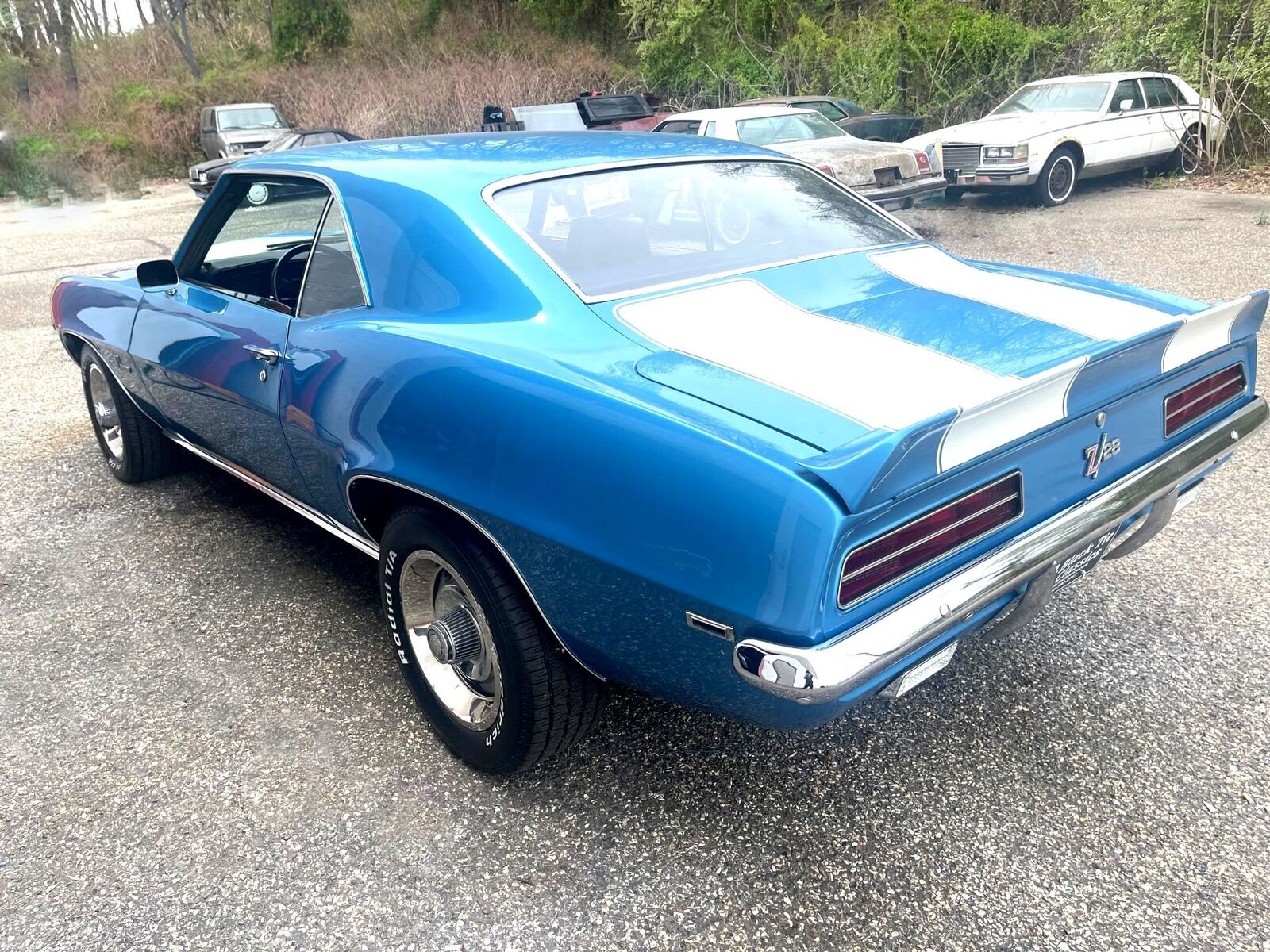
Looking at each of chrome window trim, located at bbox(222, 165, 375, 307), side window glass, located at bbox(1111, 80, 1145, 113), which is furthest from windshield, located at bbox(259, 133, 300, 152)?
chrome window trim, located at bbox(222, 165, 375, 307)

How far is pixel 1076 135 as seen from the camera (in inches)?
434

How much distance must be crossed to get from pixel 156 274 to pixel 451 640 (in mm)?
1939

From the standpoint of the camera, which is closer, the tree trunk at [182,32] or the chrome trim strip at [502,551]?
the chrome trim strip at [502,551]

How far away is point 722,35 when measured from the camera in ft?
71.4

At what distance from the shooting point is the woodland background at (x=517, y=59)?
45.0 feet

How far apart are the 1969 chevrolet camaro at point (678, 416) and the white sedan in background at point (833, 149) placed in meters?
6.18

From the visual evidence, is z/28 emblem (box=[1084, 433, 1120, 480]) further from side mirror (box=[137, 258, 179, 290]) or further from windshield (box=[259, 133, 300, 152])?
windshield (box=[259, 133, 300, 152])

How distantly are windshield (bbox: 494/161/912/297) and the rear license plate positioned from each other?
110 centimetres

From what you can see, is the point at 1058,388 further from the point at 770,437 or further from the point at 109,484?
the point at 109,484

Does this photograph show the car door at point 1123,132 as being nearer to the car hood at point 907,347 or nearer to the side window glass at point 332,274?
the car hood at point 907,347

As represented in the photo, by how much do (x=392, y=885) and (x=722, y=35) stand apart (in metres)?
22.4

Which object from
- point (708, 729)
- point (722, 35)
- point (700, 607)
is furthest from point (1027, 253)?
point (722, 35)

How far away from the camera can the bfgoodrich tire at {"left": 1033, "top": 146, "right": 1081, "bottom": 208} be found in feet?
35.7

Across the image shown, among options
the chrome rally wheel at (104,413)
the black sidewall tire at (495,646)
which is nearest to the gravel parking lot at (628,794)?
the black sidewall tire at (495,646)
